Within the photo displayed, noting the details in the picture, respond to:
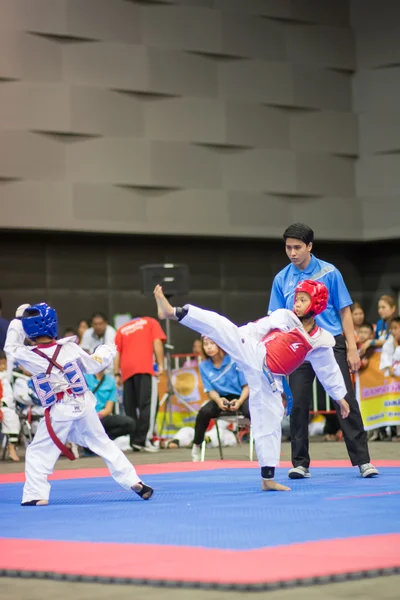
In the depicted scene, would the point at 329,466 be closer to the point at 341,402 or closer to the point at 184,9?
the point at 341,402

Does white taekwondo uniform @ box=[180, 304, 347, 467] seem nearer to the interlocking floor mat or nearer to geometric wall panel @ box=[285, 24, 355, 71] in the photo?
the interlocking floor mat

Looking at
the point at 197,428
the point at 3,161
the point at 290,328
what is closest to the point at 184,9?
the point at 3,161

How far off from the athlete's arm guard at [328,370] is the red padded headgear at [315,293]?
9.8 inches

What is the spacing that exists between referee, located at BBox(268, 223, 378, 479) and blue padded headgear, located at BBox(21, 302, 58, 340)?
1.56 meters

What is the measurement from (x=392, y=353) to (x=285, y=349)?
5.53 meters

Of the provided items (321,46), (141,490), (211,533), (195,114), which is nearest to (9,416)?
(141,490)

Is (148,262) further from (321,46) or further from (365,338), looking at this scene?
(365,338)

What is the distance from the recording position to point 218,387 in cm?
974

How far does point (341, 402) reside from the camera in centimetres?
652

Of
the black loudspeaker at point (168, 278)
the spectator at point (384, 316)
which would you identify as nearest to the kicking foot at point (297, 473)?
the spectator at point (384, 316)

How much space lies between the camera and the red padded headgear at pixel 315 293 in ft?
20.6

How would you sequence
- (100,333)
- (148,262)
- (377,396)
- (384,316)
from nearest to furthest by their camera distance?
1. (384,316)
2. (377,396)
3. (100,333)
4. (148,262)

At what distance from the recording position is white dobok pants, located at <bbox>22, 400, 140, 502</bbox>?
5840 mm

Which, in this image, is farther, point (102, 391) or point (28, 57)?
point (28, 57)
